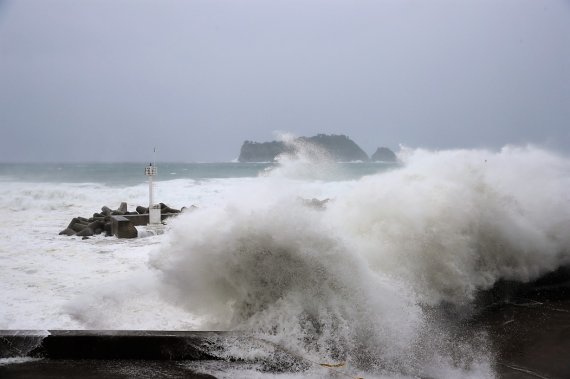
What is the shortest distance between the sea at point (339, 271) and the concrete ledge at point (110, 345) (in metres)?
0.26

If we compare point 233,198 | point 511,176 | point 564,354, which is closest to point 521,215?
point 511,176

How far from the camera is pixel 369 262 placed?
496 cm

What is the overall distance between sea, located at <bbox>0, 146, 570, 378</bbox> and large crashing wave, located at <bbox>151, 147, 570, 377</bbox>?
0.05 ft

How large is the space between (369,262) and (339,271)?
3.52 ft

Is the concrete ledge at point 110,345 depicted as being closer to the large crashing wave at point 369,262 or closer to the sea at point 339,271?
the sea at point 339,271

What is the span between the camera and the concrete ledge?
3363 millimetres

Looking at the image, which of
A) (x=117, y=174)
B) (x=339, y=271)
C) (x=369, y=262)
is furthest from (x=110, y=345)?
(x=117, y=174)

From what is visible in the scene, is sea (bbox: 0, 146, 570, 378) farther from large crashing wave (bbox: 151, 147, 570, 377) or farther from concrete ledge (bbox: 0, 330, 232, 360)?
concrete ledge (bbox: 0, 330, 232, 360)

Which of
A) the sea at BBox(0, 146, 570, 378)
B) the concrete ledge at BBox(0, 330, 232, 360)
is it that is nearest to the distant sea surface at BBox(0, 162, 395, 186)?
the sea at BBox(0, 146, 570, 378)

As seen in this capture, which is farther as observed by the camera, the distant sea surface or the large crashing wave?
the distant sea surface

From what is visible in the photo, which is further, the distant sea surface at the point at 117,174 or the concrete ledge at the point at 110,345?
the distant sea surface at the point at 117,174

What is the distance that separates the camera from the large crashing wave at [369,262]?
3.52m

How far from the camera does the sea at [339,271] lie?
3428mm

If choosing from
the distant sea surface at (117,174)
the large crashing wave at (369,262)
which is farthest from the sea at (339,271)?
the distant sea surface at (117,174)
